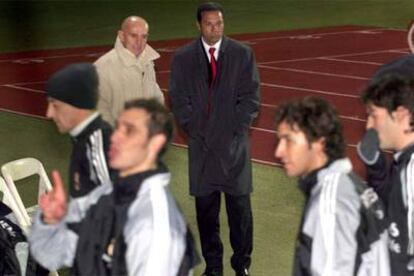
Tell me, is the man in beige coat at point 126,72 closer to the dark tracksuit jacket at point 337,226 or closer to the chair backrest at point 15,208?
the chair backrest at point 15,208

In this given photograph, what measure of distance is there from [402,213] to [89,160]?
1.48m

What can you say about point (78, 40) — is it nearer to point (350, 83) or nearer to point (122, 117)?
point (350, 83)

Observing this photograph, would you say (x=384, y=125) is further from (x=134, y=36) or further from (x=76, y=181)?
(x=134, y=36)

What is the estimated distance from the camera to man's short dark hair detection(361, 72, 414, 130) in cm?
423

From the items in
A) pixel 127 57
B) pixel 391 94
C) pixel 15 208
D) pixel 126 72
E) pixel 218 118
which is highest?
pixel 391 94

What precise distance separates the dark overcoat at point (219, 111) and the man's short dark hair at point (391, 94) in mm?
2676

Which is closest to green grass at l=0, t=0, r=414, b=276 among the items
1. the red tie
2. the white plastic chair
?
the white plastic chair

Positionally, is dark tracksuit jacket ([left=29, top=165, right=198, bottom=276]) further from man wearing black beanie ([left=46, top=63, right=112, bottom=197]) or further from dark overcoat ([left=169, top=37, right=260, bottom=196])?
dark overcoat ([left=169, top=37, right=260, bottom=196])

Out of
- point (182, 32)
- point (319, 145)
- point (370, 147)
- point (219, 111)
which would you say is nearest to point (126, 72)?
point (219, 111)

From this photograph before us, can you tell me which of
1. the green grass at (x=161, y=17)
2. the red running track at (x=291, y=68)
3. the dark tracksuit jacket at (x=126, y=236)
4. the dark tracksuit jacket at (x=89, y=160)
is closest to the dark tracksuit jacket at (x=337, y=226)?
the dark tracksuit jacket at (x=126, y=236)

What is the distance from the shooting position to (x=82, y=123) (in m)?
4.40

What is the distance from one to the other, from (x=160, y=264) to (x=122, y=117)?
65 centimetres

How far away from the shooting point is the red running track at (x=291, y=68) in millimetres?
12523

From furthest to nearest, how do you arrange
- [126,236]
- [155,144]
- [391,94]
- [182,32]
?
[182,32], [391,94], [155,144], [126,236]
